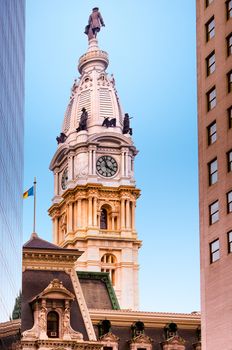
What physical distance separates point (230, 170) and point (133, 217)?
408 ft

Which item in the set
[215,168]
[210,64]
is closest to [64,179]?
[210,64]

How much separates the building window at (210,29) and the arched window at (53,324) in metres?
37.4

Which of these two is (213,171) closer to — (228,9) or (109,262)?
(228,9)

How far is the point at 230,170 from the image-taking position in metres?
56.5

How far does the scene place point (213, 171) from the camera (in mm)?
59406

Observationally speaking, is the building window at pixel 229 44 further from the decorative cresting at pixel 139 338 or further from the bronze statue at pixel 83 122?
the bronze statue at pixel 83 122

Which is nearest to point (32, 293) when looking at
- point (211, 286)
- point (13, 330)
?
point (13, 330)

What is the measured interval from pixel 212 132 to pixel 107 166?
403 ft

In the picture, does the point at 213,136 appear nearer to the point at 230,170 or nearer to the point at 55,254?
the point at 230,170

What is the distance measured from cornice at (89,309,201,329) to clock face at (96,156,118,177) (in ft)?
271

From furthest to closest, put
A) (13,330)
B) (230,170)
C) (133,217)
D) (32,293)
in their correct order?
(133,217), (32,293), (13,330), (230,170)

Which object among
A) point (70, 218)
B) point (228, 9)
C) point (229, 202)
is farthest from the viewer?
point (70, 218)

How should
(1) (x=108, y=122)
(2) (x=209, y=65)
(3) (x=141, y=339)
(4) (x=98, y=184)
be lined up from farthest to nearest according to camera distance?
(1) (x=108, y=122), (4) (x=98, y=184), (3) (x=141, y=339), (2) (x=209, y=65)

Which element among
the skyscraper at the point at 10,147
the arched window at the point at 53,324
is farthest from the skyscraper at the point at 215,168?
the arched window at the point at 53,324
